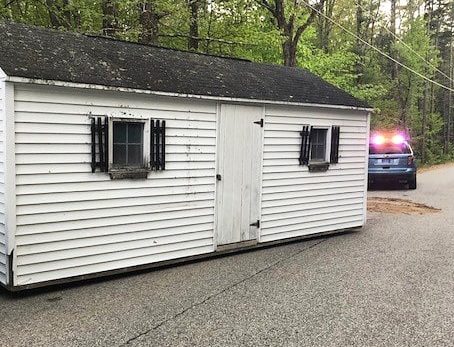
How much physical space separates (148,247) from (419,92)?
30944 millimetres

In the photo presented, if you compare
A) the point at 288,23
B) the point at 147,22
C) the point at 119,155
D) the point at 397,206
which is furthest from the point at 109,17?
the point at 397,206

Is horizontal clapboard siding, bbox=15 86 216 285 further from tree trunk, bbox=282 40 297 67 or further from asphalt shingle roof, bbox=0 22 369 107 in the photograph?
tree trunk, bbox=282 40 297 67

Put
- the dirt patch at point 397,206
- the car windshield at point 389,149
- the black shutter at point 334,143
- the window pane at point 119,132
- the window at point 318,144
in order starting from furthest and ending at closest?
the car windshield at point 389,149
the dirt patch at point 397,206
the black shutter at point 334,143
the window at point 318,144
the window pane at point 119,132

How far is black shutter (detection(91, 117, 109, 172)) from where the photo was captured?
5684mm

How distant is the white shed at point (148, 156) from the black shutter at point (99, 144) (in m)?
0.01

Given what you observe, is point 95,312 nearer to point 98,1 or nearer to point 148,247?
point 148,247

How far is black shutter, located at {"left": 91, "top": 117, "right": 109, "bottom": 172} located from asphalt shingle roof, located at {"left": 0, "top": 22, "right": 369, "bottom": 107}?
487 millimetres

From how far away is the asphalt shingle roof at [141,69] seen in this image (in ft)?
18.0

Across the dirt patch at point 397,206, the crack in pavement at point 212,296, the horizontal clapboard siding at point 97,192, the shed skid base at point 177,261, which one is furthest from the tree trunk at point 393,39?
the horizontal clapboard siding at point 97,192

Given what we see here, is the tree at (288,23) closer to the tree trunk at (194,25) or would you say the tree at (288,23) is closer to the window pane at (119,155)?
the tree trunk at (194,25)

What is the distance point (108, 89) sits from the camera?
18.7 feet

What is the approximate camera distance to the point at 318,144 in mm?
8609

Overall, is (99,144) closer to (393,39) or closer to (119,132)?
(119,132)

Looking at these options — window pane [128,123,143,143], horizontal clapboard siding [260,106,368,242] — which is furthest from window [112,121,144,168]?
horizontal clapboard siding [260,106,368,242]
